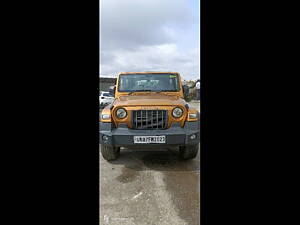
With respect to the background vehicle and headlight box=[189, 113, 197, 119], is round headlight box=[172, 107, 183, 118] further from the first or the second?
headlight box=[189, 113, 197, 119]

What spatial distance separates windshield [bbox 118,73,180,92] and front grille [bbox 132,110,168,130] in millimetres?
1020

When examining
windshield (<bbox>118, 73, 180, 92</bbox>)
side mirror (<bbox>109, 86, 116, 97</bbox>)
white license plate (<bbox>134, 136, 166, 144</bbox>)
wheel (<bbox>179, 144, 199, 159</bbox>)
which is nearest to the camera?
white license plate (<bbox>134, 136, 166, 144</bbox>)

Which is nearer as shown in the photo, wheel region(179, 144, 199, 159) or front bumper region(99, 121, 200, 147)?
front bumper region(99, 121, 200, 147)

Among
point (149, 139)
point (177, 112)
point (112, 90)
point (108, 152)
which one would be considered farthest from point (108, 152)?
point (112, 90)

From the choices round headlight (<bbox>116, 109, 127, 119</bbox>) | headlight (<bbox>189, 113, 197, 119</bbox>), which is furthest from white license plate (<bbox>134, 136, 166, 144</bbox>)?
headlight (<bbox>189, 113, 197, 119</bbox>)

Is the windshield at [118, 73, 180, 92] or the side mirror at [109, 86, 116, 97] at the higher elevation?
the windshield at [118, 73, 180, 92]

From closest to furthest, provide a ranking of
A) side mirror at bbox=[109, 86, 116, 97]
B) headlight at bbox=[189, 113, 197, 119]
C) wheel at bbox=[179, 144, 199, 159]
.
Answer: headlight at bbox=[189, 113, 197, 119] < wheel at bbox=[179, 144, 199, 159] < side mirror at bbox=[109, 86, 116, 97]

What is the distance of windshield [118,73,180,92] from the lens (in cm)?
379

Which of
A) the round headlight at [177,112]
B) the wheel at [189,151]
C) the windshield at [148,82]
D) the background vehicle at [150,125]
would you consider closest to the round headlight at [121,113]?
the background vehicle at [150,125]

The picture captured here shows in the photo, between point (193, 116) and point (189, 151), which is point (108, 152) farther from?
point (193, 116)
